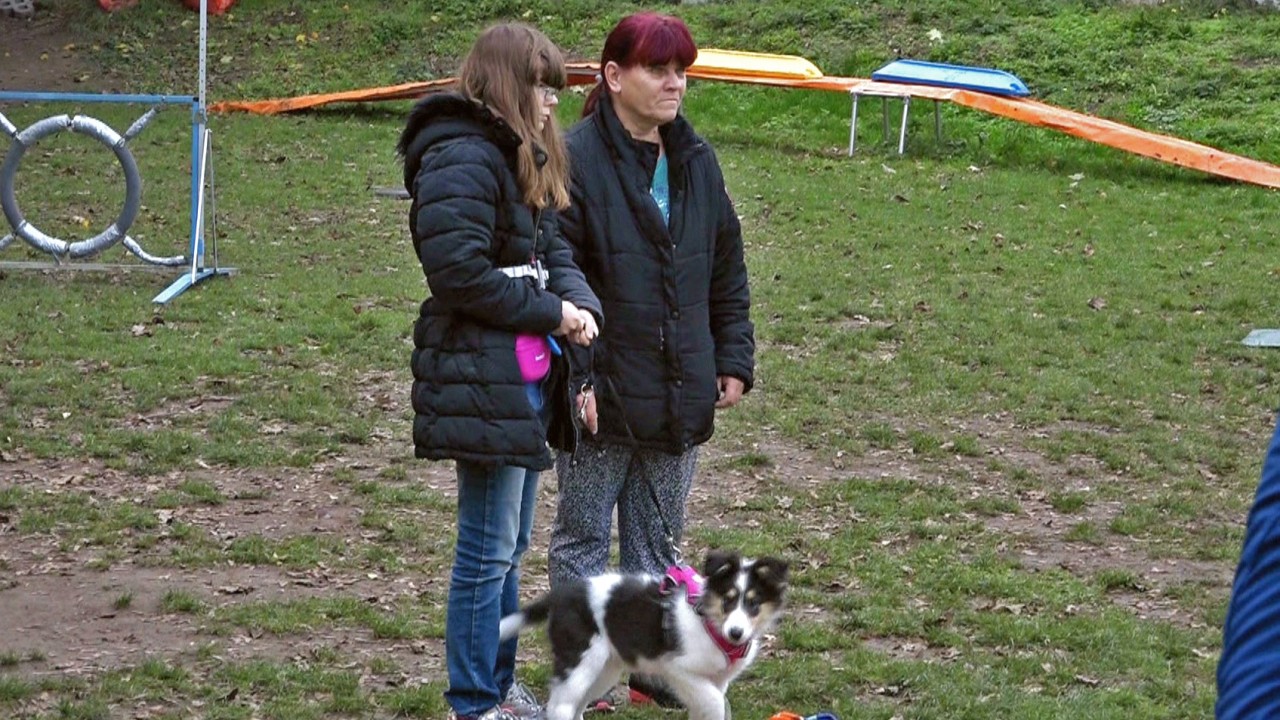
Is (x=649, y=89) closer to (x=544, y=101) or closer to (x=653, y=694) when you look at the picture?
(x=544, y=101)

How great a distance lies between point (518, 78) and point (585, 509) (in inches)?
47.0

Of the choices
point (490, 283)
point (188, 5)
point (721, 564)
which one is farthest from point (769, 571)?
point (188, 5)

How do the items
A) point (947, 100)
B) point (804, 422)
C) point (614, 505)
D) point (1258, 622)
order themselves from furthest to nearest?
1. point (947, 100)
2. point (804, 422)
3. point (614, 505)
4. point (1258, 622)

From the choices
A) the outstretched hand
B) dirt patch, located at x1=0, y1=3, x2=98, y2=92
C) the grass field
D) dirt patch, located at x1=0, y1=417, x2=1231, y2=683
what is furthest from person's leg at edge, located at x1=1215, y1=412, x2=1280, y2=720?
dirt patch, located at x1=0, y1=3, x2=98, y2=92

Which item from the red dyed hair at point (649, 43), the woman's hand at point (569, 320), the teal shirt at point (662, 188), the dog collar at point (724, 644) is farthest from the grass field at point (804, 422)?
the red dyed hair at point (649, 43)

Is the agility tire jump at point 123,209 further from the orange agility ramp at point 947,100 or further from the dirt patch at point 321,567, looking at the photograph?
the orange agility ramp at point 947,100

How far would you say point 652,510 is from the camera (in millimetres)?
4461

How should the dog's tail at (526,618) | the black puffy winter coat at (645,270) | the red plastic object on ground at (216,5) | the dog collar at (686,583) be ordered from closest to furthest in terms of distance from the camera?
the dog collar at (686,583), the dog's tail at (526,618), the black puffy winter coat at (645,270), the red plastic object on ground at (216,5)

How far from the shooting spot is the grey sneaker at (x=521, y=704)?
4.21 meters

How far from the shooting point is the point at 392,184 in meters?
13.7

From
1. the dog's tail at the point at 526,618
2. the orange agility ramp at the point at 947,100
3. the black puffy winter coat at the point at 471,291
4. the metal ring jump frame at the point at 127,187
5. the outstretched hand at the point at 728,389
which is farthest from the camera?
the orange agility ramp at the point at 947,100

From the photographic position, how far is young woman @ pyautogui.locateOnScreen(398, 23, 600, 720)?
3.68 metres

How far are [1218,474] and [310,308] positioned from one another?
16.5ft

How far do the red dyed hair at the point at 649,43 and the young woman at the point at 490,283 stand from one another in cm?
34
